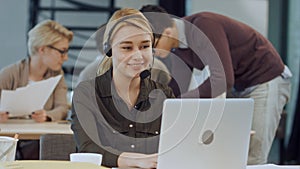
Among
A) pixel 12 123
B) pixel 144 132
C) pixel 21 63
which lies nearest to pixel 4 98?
pixel 12 123

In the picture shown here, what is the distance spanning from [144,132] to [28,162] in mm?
570

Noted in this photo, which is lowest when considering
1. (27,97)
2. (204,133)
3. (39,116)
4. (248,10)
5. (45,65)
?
(39,116)

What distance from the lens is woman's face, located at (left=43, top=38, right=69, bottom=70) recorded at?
11.2 feet

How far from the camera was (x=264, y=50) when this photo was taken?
3.14m

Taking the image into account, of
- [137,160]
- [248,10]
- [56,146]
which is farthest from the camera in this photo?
[248,10]

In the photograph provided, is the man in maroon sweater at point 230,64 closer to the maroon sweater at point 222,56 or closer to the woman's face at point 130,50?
the maroon sweater at point 222,56

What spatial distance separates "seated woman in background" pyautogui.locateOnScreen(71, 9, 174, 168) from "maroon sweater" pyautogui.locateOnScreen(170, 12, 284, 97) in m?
0.64

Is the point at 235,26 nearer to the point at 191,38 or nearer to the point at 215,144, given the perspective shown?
the point at 191,38

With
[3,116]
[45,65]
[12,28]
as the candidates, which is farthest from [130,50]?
[12,28]

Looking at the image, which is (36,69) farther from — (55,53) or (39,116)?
(39,116)

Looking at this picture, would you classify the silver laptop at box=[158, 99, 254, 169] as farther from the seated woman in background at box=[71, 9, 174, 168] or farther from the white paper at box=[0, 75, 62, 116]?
the white paper at box=[0, 75, 62, 116]

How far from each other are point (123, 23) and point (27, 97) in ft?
4.54

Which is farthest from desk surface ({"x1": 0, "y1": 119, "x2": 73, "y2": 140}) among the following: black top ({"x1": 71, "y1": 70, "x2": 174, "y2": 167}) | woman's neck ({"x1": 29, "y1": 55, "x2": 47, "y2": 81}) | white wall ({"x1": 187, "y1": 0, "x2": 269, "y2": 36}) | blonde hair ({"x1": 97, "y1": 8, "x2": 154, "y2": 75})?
white wall ({"x1": 187, "y1": 0, "x2": 269, "y2": 36})

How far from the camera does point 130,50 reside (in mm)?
1928
